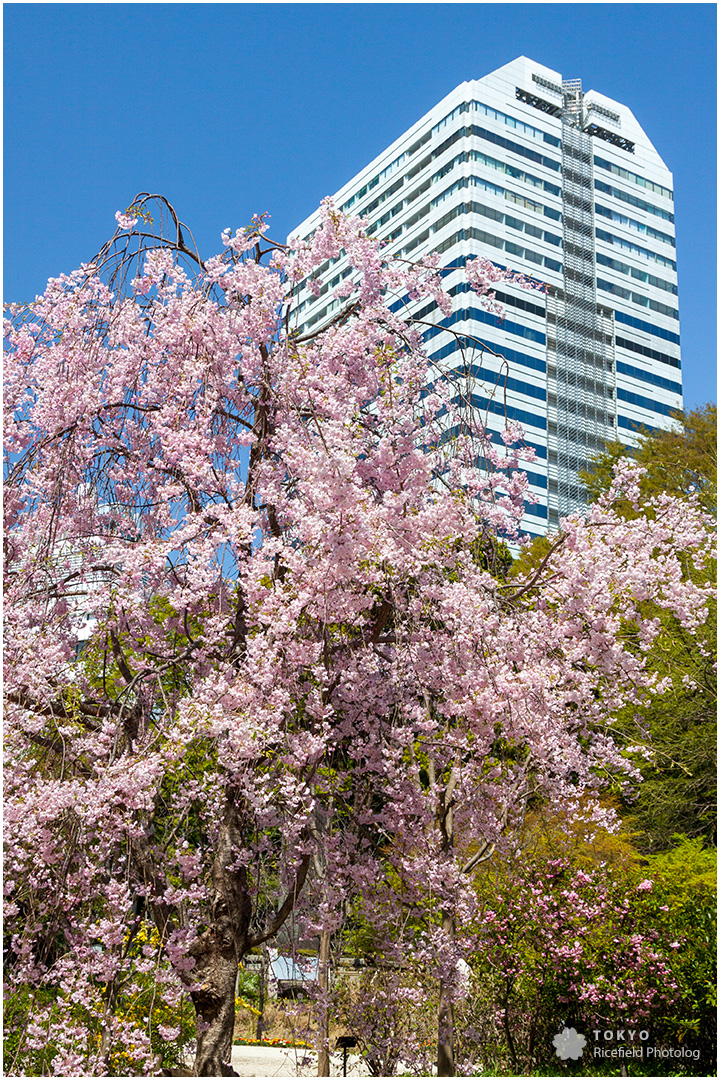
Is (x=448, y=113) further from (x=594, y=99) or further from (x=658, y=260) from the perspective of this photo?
(x=658, y=260)

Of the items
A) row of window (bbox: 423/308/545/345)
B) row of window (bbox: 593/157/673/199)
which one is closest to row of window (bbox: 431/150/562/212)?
row of window (bbox: 593/157/673/199)

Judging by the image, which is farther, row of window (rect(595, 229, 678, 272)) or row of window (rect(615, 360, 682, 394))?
row of window (rect(595, 229, 678, 272))

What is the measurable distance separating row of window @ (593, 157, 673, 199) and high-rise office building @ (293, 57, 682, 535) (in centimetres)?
10

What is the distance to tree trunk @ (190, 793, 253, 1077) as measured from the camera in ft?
16.0

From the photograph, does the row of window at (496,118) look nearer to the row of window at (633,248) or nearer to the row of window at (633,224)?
the row of window at (633,224)

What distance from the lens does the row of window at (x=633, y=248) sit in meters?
58.9

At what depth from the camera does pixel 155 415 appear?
17.7 feet

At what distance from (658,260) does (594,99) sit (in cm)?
1170

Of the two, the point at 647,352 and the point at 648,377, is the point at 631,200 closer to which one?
the point at 647,352

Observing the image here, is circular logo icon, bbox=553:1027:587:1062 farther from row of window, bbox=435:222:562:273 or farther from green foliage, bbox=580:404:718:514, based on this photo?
row of window, bbox=435:222:562:273

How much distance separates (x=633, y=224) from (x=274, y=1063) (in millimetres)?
60760

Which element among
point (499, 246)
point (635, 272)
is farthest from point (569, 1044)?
point (635, 272)

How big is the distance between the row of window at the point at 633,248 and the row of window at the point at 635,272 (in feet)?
4.01

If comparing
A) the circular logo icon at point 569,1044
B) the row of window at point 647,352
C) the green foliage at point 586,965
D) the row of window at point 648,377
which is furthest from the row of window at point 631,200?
the circular logo icon at point 569,1044
